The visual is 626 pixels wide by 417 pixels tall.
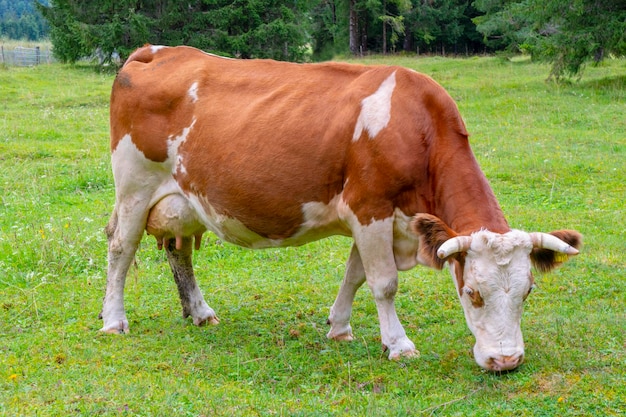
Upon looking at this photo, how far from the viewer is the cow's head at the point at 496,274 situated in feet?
17.8

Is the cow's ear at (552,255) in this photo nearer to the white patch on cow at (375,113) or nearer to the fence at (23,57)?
the white patch on cow at (375,113)

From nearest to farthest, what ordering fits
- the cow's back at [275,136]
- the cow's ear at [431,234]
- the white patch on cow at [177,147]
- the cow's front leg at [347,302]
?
the cow's ear at [431,234] < the cow's back at [275,136] < the cow's front leg at [347,302] < the white patch on cow at [177,147]

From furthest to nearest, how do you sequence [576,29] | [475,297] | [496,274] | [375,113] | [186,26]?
[186,26] → [576,29] → [375,113] → [475,297] → [496,274]

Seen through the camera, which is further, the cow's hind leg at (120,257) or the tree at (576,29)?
the tree at (576,29)

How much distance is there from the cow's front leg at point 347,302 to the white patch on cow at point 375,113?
Answer: 1.18 metres

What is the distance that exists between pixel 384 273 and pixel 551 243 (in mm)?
1317

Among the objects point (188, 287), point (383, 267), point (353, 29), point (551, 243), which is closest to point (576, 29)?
point (188, 287)

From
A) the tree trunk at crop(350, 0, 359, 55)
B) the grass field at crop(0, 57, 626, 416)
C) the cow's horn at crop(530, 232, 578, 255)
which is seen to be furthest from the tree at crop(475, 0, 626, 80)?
the tree trunk at crop(350, 0, 359, 55)

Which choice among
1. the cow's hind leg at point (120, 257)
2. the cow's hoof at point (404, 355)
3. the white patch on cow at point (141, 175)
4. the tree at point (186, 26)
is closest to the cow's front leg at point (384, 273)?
the cow's hoof at point (404, 355)

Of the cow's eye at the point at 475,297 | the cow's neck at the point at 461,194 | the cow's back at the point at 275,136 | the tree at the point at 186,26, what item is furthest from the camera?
the tree at the point at 186,26

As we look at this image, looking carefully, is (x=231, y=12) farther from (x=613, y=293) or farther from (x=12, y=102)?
(x=613, y=293)

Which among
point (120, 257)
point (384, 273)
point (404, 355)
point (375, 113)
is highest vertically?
point (375, 113)

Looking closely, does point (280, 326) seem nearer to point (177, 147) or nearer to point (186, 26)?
point (177, 147)

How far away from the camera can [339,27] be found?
50156 millimetres
